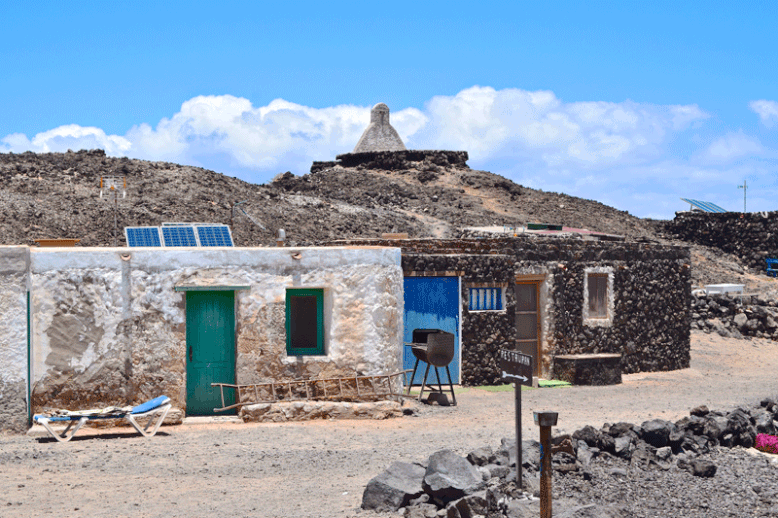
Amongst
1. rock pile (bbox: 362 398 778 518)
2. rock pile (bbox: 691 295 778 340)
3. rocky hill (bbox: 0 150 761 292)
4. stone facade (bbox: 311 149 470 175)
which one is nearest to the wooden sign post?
rock pile (bbox: 362 398 778 518)

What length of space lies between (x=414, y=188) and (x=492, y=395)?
94.3ft

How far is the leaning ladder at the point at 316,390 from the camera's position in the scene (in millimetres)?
12352

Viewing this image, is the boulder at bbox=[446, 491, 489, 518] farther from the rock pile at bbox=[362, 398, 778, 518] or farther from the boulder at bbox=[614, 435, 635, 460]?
the boulder at bbox=[614, 435, 635, 460]

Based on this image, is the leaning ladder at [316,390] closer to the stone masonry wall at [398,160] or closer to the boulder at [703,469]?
the boulder at [703,469]

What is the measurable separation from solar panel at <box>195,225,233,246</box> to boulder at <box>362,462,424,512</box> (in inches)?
312

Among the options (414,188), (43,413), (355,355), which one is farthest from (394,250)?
(414,188)

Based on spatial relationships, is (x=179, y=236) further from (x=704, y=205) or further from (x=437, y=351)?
(x=704, y=205)

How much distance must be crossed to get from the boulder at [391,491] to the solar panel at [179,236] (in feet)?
25.7

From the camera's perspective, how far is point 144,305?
11945 mm

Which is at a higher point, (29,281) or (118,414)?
(29,281)

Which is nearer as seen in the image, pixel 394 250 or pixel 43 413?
pixel 43 413

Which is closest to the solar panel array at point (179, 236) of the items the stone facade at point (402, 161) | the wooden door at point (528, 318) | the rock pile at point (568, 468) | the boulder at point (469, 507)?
the wooden door at point (528, 318)

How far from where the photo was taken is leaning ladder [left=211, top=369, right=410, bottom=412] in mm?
12352

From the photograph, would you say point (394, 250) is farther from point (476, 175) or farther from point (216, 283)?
point (476, 175)
